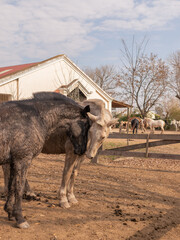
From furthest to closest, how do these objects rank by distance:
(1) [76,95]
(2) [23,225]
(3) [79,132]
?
(1) [76,95] → (3) [79,132] → (2) [23,225]

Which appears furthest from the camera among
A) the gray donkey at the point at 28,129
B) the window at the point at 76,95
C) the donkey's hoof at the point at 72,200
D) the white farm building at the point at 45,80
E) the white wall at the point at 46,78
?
the white wall at the point at 46,78

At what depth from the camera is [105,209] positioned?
16.6ft

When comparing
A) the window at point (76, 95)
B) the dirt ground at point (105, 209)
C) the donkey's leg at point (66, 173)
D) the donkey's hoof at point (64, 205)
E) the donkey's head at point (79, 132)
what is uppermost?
the window at point (76, 95)

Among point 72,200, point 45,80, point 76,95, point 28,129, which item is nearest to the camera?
point 28,129

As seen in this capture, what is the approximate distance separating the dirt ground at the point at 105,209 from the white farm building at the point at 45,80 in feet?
33.4

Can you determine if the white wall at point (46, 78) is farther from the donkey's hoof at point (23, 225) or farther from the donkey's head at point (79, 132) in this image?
the donkey's hoof at point (23, 225)

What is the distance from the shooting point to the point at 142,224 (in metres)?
4.39

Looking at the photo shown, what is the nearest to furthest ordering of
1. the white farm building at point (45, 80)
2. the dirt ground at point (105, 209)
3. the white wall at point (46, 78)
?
the dirt ground at point (105, 209) → the white farm building at point (45, 80) → the white wall at point (46, 78)

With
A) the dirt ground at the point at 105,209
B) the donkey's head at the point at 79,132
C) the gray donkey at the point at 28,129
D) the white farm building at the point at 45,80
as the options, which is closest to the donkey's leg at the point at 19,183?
the gray donkey at the point at 28,129

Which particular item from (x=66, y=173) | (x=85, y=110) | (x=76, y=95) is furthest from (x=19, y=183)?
(x=76, y=95)

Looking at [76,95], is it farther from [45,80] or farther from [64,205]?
[64,205]

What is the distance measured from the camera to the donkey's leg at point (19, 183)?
12.4 feet

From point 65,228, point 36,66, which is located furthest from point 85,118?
point 36,66

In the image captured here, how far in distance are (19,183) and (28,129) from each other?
0.83 meters
